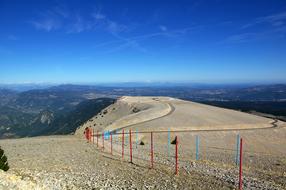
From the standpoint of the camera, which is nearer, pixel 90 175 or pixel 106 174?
pixel 90 175

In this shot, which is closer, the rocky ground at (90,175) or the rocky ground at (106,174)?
the rocky ground at (90,175)

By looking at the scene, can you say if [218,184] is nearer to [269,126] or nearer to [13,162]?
[13,162]

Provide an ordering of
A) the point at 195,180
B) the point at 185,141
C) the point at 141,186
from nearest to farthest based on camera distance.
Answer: the point at 141,186
the point at 195,180
the point at 185,141

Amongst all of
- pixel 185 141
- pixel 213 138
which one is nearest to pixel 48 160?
pixel 185 141

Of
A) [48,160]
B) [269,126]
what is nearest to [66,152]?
[48,160]

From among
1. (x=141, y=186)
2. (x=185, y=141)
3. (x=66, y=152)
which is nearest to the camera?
(x=141, y=186)

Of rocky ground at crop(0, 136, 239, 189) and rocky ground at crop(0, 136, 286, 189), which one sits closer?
rocky ground at crop(0, 136, 239, 189)

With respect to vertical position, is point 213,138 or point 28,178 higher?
point 28,178

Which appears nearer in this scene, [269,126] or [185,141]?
[185,141]
